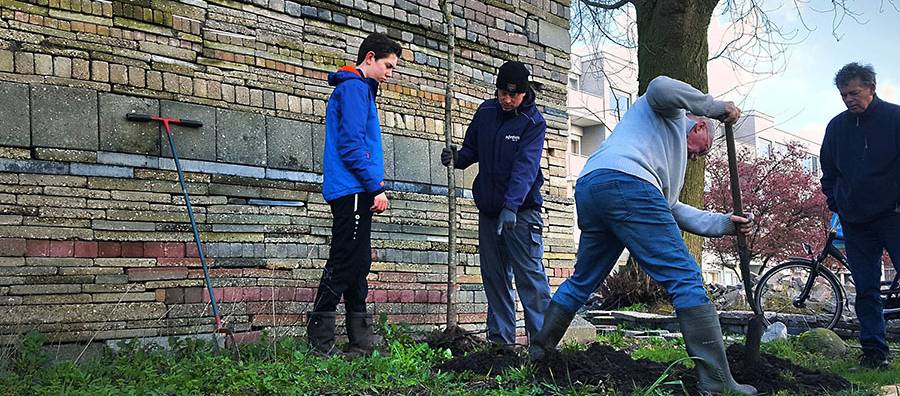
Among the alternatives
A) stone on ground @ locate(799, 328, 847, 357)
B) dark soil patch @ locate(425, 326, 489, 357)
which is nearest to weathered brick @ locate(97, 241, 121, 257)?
dark soil patch @ locate(425, 326, 489, 357)

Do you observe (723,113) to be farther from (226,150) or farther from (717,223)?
(226,150)

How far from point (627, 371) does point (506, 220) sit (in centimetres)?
145

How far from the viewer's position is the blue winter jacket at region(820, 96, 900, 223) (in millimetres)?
5824

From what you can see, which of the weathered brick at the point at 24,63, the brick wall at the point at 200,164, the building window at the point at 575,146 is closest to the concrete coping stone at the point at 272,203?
the brick wall at the point at 200,164

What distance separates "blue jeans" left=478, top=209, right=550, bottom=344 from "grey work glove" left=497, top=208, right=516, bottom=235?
148 millimetres

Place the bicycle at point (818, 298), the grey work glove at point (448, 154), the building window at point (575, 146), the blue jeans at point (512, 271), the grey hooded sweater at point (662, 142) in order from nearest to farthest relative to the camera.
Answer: the grey hooded sweater at point (662, 142)
the blue jeans at point (512, 271)
the grey work glove at point (448, 154)
the bicycle at point (818, 298)
the building window at point (575, 146)

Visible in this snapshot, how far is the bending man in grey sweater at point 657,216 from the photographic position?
4.08 meters

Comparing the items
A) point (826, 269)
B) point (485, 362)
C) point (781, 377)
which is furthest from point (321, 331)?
point (826, 269)

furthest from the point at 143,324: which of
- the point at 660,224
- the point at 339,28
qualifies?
the point at 660,224

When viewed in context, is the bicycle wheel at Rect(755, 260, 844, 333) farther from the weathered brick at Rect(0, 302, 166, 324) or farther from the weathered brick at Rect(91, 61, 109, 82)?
the weathered brick at Rect(91, 61, 109, 82)

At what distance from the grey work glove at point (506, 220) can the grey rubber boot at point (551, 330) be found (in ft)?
3.51

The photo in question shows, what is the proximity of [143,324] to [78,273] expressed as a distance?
48 cm

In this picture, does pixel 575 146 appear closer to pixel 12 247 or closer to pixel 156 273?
pixel 156 273

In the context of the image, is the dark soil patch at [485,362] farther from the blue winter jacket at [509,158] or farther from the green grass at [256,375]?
the blue winter jacket at [509,158]
